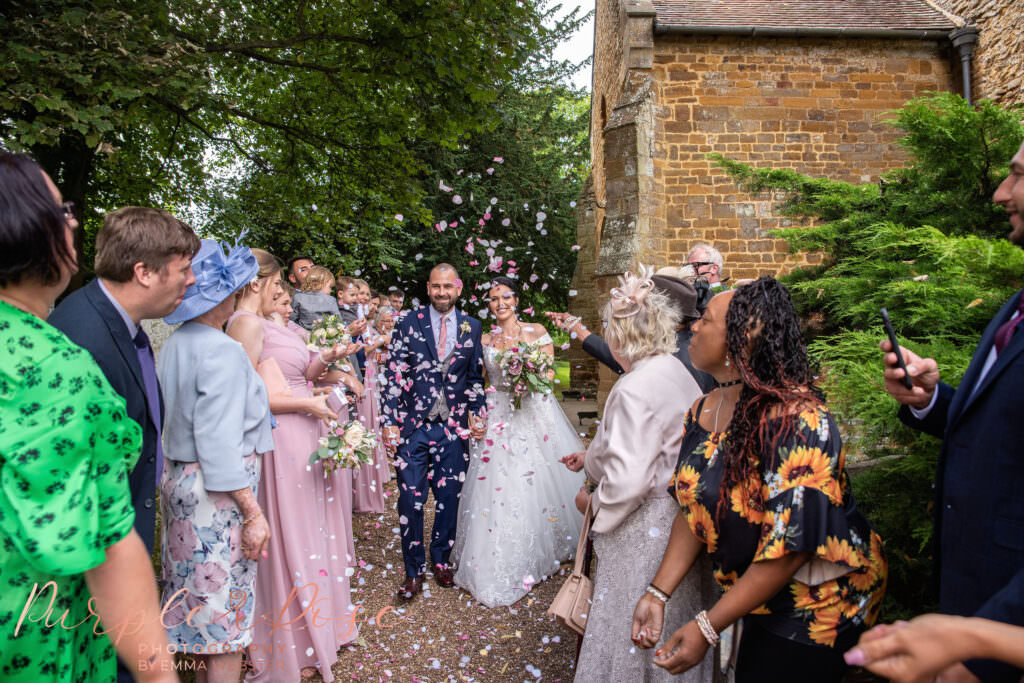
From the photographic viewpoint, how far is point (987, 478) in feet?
5.15

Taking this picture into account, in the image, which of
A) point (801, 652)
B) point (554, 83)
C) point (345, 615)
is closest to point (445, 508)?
point (345, 615)

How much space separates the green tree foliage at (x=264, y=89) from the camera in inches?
219

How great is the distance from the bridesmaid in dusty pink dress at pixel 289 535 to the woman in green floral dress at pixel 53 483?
207 cm

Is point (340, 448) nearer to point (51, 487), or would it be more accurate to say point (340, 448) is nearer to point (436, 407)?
point (436, 407)

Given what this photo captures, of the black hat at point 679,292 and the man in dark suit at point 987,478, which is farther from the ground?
the black hat at point 679,292

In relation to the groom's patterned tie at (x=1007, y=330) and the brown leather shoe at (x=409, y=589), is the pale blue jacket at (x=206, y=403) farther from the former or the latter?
the groom's patterned tie at (x=1007, y=330)

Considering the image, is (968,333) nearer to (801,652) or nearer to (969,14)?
(801,652)

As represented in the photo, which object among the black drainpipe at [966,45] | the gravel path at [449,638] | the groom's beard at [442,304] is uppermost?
the black drainpipe at [966,45]

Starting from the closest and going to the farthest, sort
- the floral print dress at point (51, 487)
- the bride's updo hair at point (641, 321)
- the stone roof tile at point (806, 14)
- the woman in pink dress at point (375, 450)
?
1. the floral print dress at point (51, 487)
2. the bride's updo hair at point (641, 321)
3. the woman in pink dress at point (375, 450)
4. the stone roof tile at point (806, 14)

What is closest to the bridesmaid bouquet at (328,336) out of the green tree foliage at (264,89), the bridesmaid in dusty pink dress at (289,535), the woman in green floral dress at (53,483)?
the bridesmaid in dusty pink dress at (289,535)

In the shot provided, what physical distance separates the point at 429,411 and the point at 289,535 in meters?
1.70

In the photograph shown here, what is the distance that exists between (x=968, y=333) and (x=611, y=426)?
1631 millimetres

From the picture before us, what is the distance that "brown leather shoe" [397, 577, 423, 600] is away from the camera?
15.6 ft

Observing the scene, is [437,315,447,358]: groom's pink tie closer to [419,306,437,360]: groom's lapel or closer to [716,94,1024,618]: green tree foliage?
[419,306,437,360]: groom's lapel
